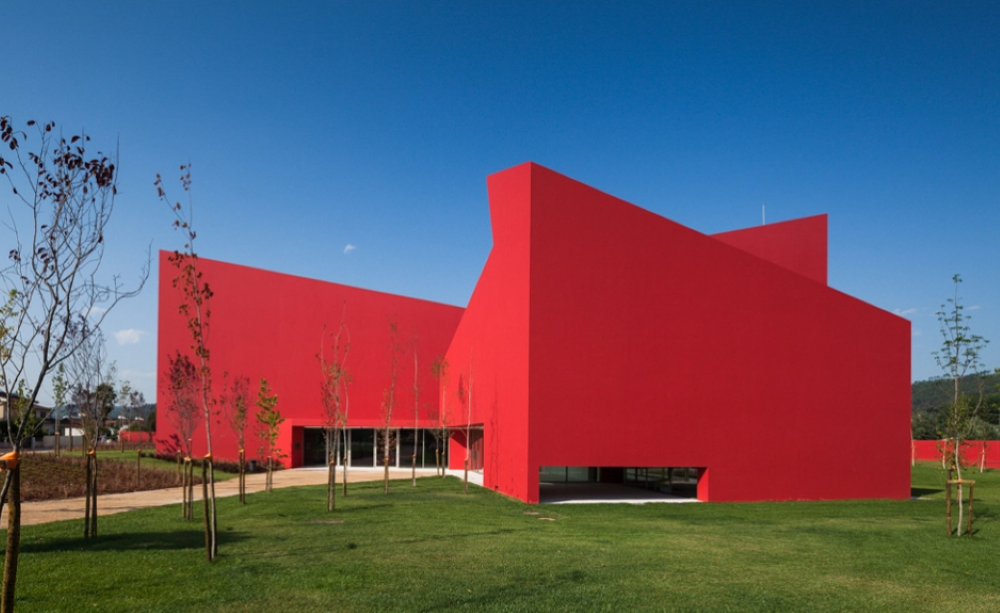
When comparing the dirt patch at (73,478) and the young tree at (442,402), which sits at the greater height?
the young tree at (442,402)

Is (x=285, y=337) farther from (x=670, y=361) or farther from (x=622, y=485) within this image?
(x=670, y=361)

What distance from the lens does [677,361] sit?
69.9 ft

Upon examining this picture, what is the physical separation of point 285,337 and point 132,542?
24876mm

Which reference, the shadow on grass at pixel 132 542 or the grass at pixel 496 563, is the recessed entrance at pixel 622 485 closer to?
the grass at pixel 496 563

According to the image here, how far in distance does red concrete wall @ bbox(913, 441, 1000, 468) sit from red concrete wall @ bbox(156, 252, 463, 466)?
35.5 m

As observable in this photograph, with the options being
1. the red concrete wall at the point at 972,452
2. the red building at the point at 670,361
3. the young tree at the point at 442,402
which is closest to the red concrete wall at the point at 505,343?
the red building at the point at 670,361

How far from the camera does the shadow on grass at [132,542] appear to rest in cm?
1059

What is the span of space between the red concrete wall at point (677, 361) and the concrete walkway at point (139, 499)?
341 inches

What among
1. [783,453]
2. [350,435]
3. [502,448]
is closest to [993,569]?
[783,453]

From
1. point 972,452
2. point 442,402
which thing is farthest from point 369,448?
point 972,452

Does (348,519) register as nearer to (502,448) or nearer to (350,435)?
(502,448)

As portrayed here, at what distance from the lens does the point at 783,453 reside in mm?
22047

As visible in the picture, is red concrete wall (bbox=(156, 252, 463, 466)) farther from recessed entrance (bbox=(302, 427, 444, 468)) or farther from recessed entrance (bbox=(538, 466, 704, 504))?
recessed entrance (bbox=(538, 466, 704, 504))

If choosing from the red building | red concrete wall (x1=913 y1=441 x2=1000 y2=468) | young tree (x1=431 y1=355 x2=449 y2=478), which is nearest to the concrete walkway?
young tree (x1=431 y1=355 x2=449 y2=478)
